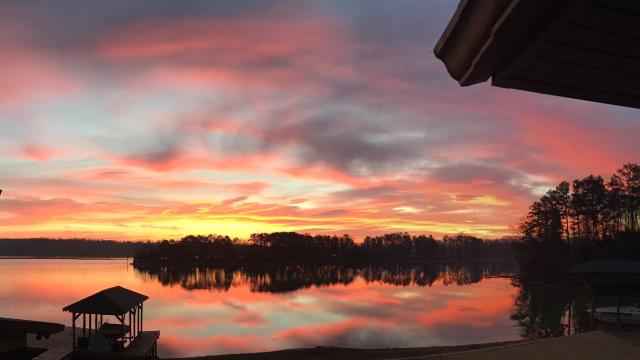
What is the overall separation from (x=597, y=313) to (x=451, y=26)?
3835 centimetres

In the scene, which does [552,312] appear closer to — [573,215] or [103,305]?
[103,305]

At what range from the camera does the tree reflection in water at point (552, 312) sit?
3625cm

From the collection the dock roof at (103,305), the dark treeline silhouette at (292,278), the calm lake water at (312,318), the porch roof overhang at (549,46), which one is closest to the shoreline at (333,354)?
the calm lake water at (312,318)

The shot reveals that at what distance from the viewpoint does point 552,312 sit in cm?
4744

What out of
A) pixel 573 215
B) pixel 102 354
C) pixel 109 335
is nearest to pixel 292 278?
pixel 573 215

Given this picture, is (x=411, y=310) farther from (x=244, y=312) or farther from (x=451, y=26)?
(x=451, y=26)

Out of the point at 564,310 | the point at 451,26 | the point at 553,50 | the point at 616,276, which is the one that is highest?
the point at 451,26

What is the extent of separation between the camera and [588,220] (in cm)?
9669

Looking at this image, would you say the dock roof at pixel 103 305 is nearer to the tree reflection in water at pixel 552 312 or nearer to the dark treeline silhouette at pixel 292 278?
the tree reflection in water at pixel 552 312

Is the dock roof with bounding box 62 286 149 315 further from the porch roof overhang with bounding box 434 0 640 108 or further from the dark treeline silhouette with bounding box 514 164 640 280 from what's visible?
the dark treeline silhouette with bounding box 514 164 640 280

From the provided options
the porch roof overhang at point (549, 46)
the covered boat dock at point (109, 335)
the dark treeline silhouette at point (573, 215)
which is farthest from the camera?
the dark treeline silhouette at point (573, 215)

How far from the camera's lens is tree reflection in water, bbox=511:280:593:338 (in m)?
36.2

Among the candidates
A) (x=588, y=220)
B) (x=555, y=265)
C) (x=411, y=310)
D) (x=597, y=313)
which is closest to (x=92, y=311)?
(x=597, y=313)

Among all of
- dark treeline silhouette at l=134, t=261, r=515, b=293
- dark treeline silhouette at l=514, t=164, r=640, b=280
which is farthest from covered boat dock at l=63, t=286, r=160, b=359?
dark treeline silhouette at l=514, t=164, r=640, b=280
